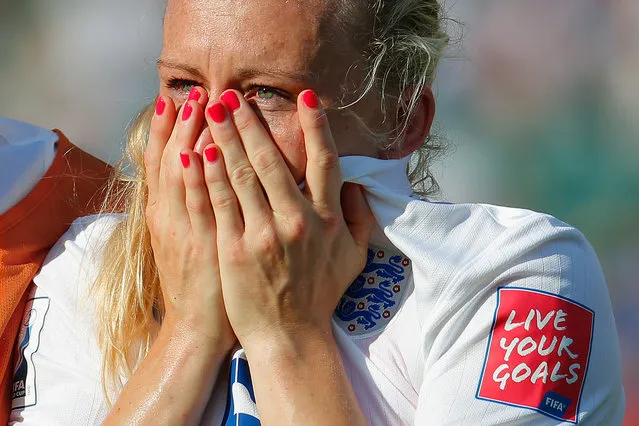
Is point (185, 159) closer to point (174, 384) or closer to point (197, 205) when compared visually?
point (197, 205)

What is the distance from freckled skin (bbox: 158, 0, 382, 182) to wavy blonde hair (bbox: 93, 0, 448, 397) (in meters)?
0.07

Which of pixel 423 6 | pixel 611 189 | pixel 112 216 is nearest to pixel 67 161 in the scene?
pixel 112 216

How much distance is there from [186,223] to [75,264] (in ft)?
1.17

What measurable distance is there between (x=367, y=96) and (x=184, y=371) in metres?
0.64

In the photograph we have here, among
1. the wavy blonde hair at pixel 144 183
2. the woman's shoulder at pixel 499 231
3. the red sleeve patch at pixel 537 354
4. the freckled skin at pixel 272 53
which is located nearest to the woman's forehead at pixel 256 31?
the freckled skin at pixel 272 53

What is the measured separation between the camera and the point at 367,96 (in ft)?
6.40

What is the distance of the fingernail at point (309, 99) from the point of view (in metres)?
1.79

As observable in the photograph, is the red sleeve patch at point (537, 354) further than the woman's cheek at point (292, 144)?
No

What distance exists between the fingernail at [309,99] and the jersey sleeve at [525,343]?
1.33 ft

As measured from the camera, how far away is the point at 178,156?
72.3 inches

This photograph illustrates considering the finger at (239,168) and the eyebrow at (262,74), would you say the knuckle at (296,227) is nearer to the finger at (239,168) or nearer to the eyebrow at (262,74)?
the finger at (239,168)

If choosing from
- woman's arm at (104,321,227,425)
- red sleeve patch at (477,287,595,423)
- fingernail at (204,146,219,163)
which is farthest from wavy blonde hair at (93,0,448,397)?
red sleeve patch at (477,287,595,423)

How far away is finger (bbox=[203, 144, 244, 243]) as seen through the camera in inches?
71.2

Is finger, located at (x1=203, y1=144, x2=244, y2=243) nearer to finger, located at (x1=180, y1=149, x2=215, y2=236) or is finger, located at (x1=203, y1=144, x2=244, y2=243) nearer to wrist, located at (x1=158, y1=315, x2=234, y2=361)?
finger, located at (x1=180, y1=149, x2=215, y2=236)
